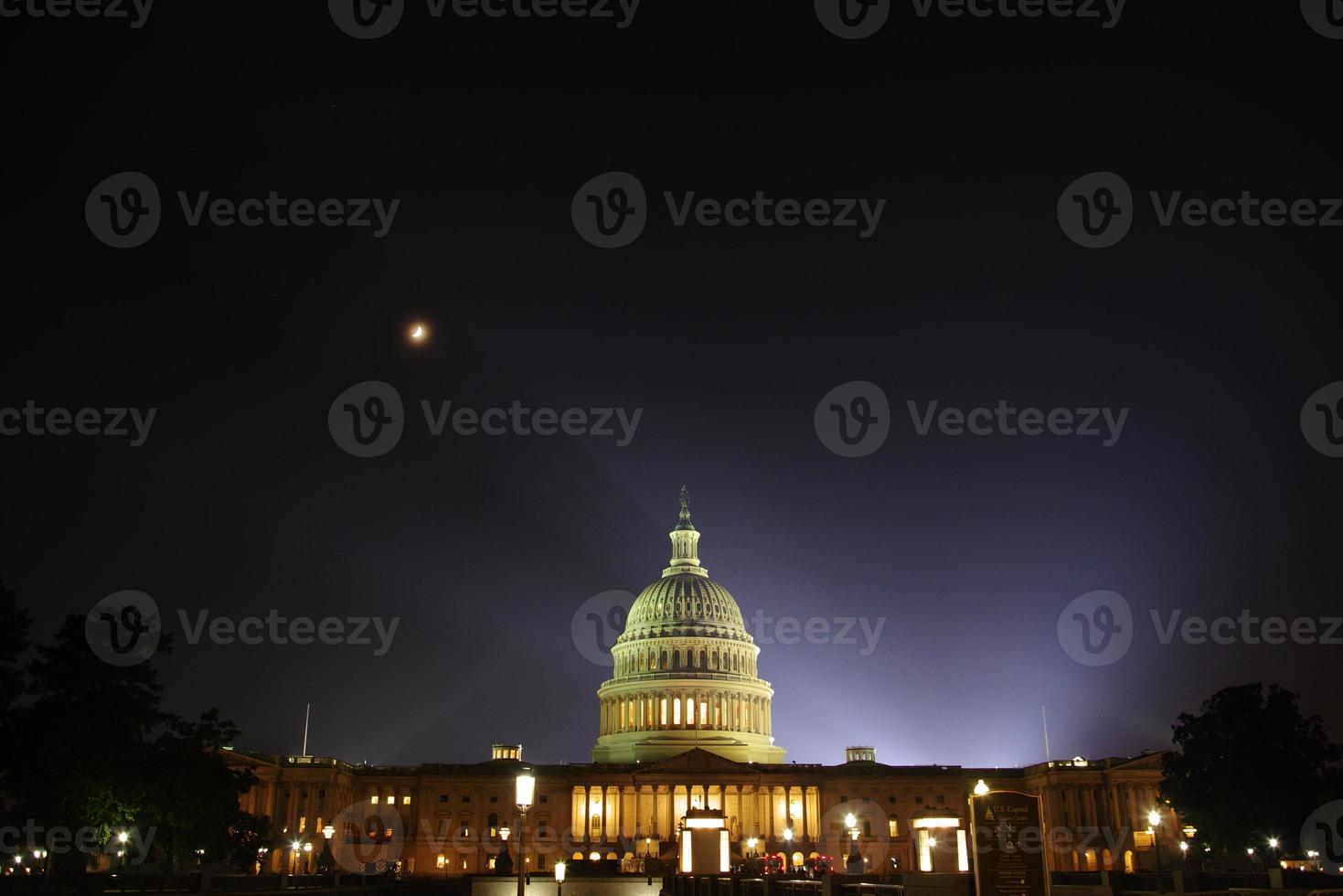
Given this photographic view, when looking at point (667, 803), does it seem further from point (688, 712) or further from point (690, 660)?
point (690, 660)

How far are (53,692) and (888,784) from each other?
9894cm

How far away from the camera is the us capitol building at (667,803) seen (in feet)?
403

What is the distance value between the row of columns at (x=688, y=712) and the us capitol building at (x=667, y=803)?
1.09m

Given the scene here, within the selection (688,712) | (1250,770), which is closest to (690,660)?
(688,712)

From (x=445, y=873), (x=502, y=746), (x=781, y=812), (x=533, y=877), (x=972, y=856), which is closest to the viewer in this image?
(x=972, y=856)

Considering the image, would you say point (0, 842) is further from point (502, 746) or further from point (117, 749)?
point (502, 746)

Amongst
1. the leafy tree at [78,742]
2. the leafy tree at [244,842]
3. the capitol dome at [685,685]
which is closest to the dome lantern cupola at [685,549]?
the capitol dome at [685,685]

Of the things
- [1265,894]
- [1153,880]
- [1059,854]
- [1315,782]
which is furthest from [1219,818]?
[1265,894]

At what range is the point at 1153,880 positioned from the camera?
5753 cm

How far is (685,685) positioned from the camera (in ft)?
497

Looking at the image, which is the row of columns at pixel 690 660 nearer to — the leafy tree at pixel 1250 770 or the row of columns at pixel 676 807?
the row of columns at pixel 676 807

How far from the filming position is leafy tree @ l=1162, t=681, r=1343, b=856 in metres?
81.3

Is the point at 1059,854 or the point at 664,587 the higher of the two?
the point at 664,587

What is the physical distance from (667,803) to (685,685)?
72.2 feet
